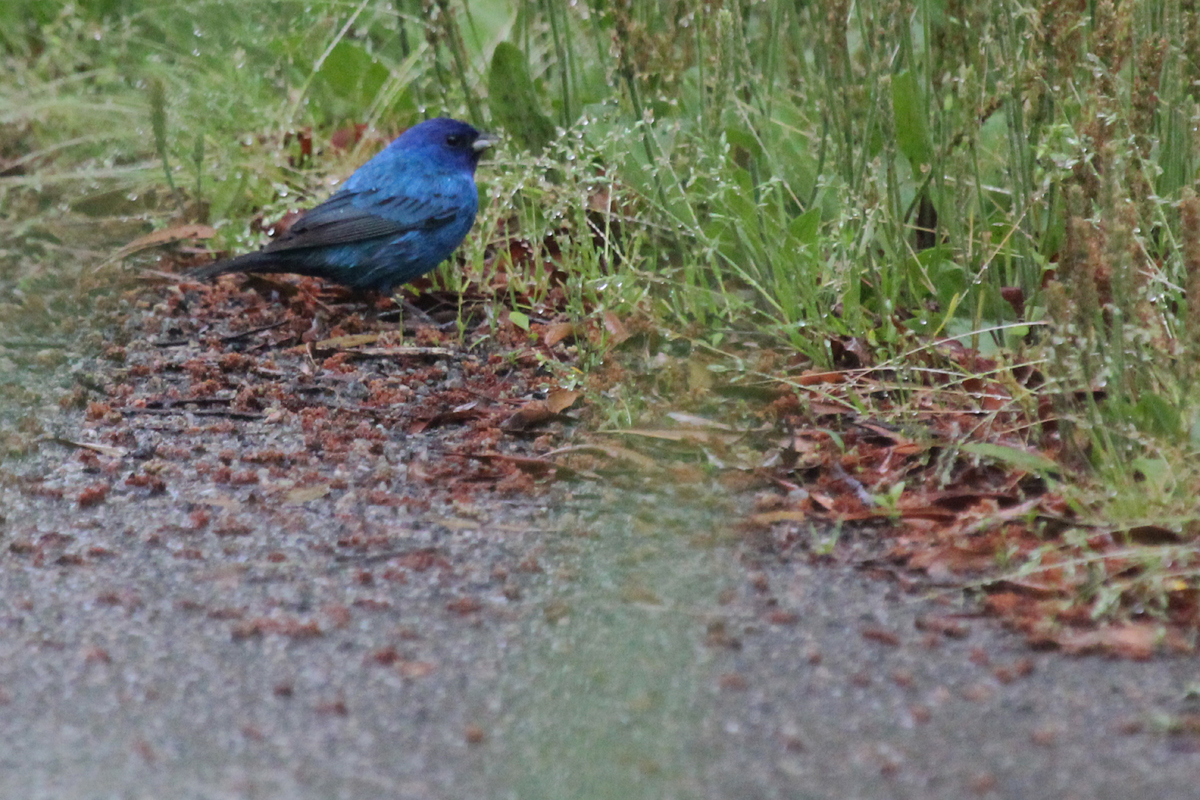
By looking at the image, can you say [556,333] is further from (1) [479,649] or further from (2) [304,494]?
(1) [479,649]

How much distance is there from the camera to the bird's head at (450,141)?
15.7ft

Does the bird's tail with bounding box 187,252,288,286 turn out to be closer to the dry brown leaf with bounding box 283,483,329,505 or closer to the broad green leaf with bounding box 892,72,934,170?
the dry brown leaf with bounding box 283,483,329,505

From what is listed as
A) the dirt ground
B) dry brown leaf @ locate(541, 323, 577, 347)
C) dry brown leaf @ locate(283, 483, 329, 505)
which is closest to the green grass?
dry brown leaf @ locate(541, 323, 577, 347)

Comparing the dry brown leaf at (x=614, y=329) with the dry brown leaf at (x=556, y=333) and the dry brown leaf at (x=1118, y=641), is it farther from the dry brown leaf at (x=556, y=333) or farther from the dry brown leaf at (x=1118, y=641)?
the dry brown leaf at (x=1118, y=641)

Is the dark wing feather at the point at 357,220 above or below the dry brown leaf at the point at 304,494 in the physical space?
above

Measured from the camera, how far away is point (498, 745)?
2010mm

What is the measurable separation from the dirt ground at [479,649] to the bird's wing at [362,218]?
1.15m

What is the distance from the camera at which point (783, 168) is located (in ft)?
13.6

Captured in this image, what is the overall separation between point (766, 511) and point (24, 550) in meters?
1.41

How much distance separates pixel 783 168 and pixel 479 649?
224 centimetres

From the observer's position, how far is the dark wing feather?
174 inches

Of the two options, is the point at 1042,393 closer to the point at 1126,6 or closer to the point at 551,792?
the point at 1126,6

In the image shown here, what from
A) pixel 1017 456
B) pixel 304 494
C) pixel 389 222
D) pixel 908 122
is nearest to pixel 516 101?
pixel 389 222

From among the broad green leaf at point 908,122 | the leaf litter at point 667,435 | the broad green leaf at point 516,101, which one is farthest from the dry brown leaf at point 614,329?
the broad green leaf at point 516,101
